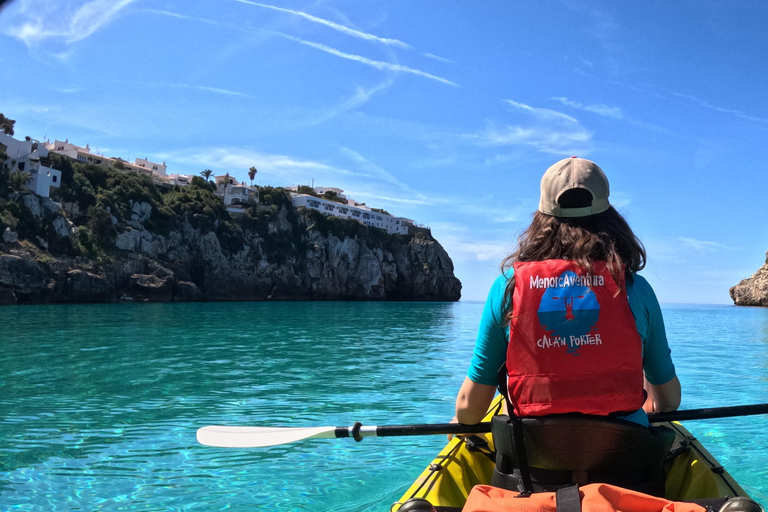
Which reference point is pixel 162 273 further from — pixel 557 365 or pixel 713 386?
pixel 557 365

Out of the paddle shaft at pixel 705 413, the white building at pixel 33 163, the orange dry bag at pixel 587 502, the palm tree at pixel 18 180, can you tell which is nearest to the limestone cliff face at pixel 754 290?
the white building at pixel 33 163

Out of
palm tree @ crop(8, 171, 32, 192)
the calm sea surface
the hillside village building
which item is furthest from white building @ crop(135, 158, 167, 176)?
the calm sea surface

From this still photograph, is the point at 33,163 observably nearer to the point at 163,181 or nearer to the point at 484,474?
the point at 163,181

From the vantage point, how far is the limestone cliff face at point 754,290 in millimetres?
105375

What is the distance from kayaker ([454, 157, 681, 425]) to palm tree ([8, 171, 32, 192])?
6503cm

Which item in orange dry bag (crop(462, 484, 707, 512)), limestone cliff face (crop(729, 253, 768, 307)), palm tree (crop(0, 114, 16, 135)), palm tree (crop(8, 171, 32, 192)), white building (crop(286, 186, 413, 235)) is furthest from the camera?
limestone cliff face (crop(729, 253, 768, 307))

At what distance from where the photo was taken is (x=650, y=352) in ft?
8.41

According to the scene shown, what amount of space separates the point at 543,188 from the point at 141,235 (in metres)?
70.2

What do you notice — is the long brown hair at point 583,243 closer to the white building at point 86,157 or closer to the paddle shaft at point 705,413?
the paddle shaft at point 705,413

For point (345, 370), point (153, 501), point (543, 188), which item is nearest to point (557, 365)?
point (543, 188)

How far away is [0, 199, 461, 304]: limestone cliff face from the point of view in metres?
51.9

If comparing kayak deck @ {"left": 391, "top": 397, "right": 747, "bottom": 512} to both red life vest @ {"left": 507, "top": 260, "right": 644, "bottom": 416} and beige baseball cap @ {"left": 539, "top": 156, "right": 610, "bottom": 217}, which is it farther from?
beige baseball cap @ {"left": 539, "top": 156, "right": 610, "bottom": 217}

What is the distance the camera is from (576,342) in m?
2.31

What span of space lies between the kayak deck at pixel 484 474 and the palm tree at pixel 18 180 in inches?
2531
